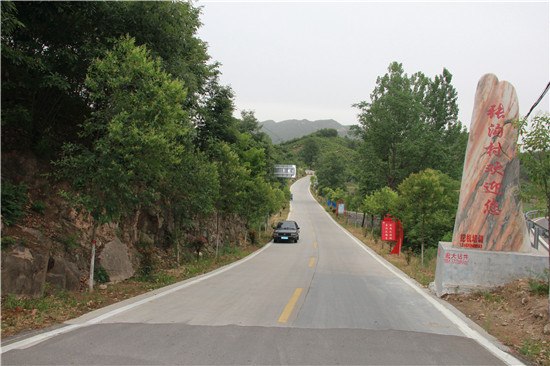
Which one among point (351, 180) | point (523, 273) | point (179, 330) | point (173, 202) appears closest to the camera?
point (179, 330)

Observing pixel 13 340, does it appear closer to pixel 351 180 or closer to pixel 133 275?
pixel 133 275

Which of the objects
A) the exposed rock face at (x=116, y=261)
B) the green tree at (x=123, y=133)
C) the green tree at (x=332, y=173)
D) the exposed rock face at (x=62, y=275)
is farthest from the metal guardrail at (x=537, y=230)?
the green tree at (x=332, y=173)

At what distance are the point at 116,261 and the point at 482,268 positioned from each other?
9901 mm

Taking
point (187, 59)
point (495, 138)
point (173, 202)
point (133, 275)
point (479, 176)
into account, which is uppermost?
point (187, 59)

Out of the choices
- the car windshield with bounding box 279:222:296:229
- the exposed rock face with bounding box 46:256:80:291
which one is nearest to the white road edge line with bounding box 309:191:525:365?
the exposed rock face with bounding box 46:256:80:291

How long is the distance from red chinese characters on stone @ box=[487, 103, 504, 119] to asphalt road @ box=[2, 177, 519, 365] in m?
4.97

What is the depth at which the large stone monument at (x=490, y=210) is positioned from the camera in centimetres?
859

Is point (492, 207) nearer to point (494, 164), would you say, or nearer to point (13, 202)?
point (494, 164)

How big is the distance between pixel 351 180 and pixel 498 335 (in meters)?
125

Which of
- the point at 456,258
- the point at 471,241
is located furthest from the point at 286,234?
the point at 456,258

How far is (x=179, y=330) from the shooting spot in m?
5.37

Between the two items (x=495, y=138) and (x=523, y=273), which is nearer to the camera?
(x=523, y=273)

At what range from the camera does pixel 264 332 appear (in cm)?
538

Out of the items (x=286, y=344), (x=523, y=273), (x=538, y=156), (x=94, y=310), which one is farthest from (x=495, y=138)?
(x=94, y=310)
